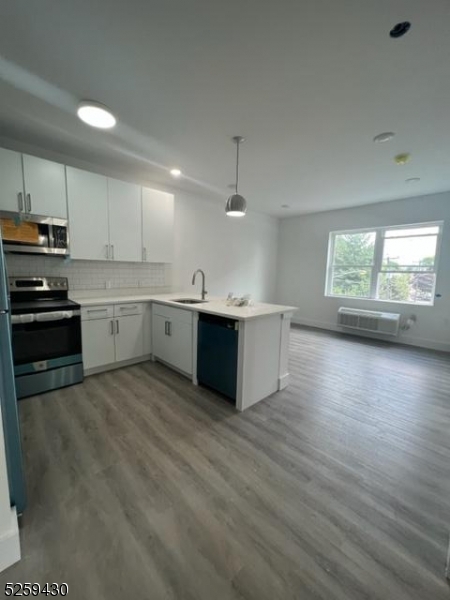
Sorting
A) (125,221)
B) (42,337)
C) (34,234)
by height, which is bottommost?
(42,337)

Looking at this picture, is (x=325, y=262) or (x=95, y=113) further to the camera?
(x=325, y=262)

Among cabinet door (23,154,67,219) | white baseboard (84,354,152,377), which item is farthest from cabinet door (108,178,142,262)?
white baseboard (84,354,152,377)

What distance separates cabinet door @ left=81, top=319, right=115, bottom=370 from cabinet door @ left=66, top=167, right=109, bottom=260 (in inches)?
32.7

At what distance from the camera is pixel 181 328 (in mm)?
2854

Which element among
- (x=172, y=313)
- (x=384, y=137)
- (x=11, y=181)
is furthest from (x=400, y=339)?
(x=11, y=181)

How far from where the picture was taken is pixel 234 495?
143 cm

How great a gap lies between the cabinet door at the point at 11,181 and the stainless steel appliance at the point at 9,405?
1.89 m

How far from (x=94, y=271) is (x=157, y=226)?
1088mm

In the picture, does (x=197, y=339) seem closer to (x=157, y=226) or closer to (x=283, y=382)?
(x=283, y=382)

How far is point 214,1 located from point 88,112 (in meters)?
1.35

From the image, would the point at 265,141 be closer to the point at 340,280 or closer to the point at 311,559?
the point at 311,559

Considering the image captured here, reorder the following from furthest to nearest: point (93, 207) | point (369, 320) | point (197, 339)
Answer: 1. point (369, 320)
2. point (93, 207)
3. point (197, 339)

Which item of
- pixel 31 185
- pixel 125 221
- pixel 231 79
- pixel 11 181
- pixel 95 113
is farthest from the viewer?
pixel 125 221

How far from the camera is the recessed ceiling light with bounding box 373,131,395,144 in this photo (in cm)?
240
